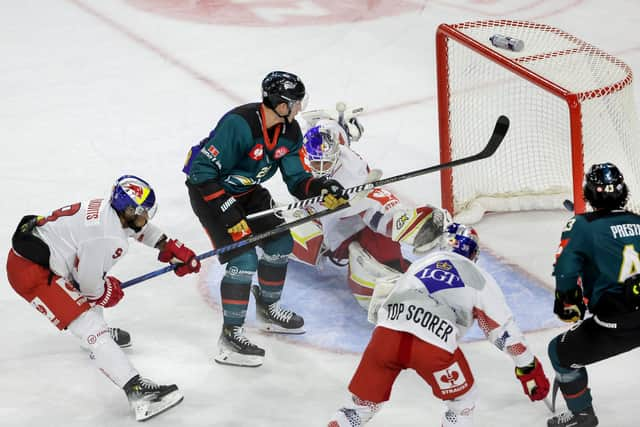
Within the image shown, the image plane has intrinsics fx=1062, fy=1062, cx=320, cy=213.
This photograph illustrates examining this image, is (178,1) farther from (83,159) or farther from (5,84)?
(83,159)

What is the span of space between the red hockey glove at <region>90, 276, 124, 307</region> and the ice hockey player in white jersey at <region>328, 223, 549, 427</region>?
1034 mm

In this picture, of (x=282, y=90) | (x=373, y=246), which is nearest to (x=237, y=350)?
(x=373, y=246)

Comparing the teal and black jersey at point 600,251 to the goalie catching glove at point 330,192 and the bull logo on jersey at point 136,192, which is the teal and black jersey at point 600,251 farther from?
the bull logo on jersey at point 136,192

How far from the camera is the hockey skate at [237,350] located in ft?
13.6

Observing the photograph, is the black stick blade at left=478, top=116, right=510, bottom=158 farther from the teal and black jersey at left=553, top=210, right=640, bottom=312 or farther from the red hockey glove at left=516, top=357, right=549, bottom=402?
the red hockey glove at left=516, top=357, right=549, bottom=402

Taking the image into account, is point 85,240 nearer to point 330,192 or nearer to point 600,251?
point 330,192

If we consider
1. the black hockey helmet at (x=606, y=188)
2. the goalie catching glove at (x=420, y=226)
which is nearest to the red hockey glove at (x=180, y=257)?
the goalie catching glove at (x=420, y=226)

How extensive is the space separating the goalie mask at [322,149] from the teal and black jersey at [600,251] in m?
1.32

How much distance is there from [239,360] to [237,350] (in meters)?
0.04

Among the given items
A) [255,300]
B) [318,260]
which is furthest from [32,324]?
[318,260]

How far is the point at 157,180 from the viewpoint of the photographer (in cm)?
581

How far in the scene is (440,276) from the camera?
10.7ft

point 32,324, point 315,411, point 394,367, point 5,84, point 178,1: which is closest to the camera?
point 394,367

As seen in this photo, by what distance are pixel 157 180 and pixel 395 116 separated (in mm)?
1612
